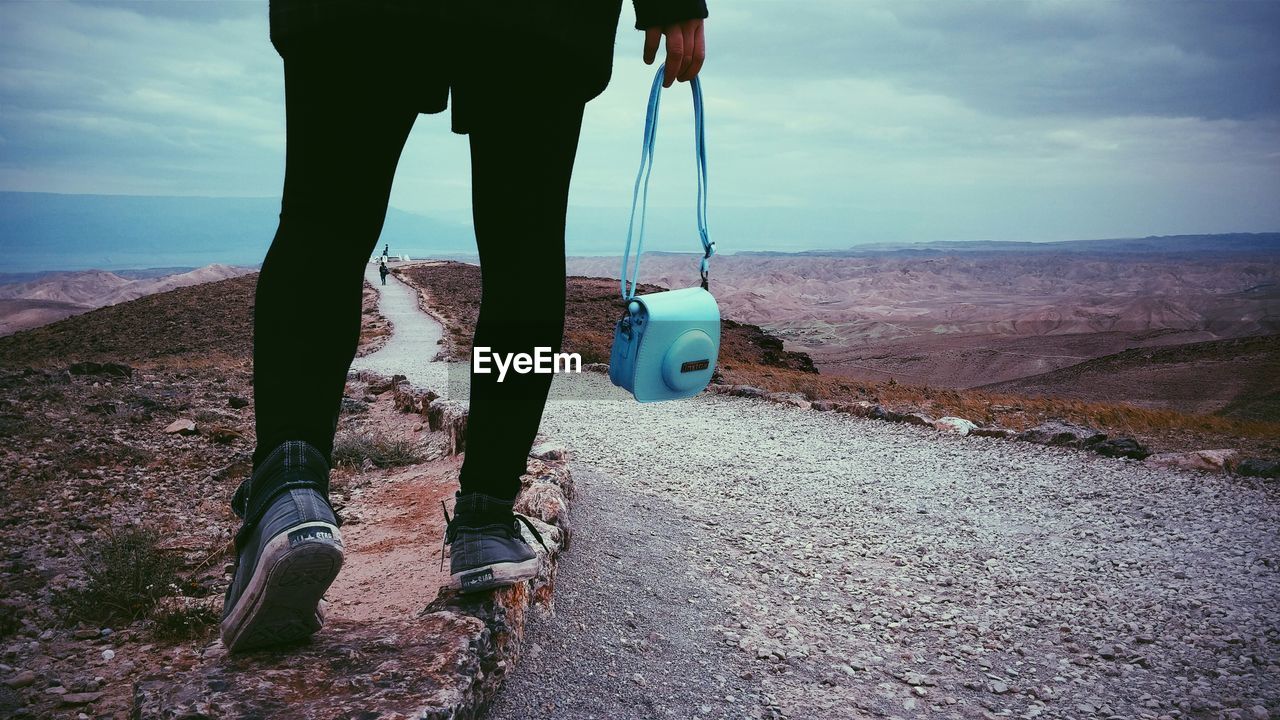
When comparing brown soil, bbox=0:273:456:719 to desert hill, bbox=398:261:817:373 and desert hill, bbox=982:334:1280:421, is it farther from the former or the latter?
desert hill, bbox=982:334:1280:421

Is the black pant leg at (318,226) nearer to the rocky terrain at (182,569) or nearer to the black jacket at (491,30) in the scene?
the black jacket at (491,30)

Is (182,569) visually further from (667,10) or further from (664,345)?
(667,10)

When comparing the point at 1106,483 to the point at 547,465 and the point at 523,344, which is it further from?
the point at 523,344

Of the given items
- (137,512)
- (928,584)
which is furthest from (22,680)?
(928,584)

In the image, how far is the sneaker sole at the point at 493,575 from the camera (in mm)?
1528

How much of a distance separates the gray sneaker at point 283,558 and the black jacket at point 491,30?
2.23ft

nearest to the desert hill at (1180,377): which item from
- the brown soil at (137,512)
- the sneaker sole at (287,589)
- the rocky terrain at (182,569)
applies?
the brown soil at (137,512)

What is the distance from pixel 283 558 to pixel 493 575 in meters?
0.48

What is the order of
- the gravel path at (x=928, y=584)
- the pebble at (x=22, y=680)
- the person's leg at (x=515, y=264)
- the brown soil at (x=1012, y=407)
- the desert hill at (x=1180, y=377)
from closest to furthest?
the person's leg at (x=515, y=264) < the pebble at (x=22, y=680) < the gravel path at (x=928, y=584) < the brown soil at (x=1012, y=407) < the desert hill at (x=1180, y=377)

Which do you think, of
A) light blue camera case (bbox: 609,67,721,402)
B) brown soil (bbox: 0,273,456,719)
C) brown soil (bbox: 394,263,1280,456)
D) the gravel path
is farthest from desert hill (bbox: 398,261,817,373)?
light blue camera case (bbox: 609,67,721,402)

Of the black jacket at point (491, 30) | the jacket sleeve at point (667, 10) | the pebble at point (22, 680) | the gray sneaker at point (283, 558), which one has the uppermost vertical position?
the jacket sleeve at point (667, 10)

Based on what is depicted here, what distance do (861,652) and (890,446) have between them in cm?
367

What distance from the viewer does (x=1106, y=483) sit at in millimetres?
4559

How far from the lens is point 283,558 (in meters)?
1.15
